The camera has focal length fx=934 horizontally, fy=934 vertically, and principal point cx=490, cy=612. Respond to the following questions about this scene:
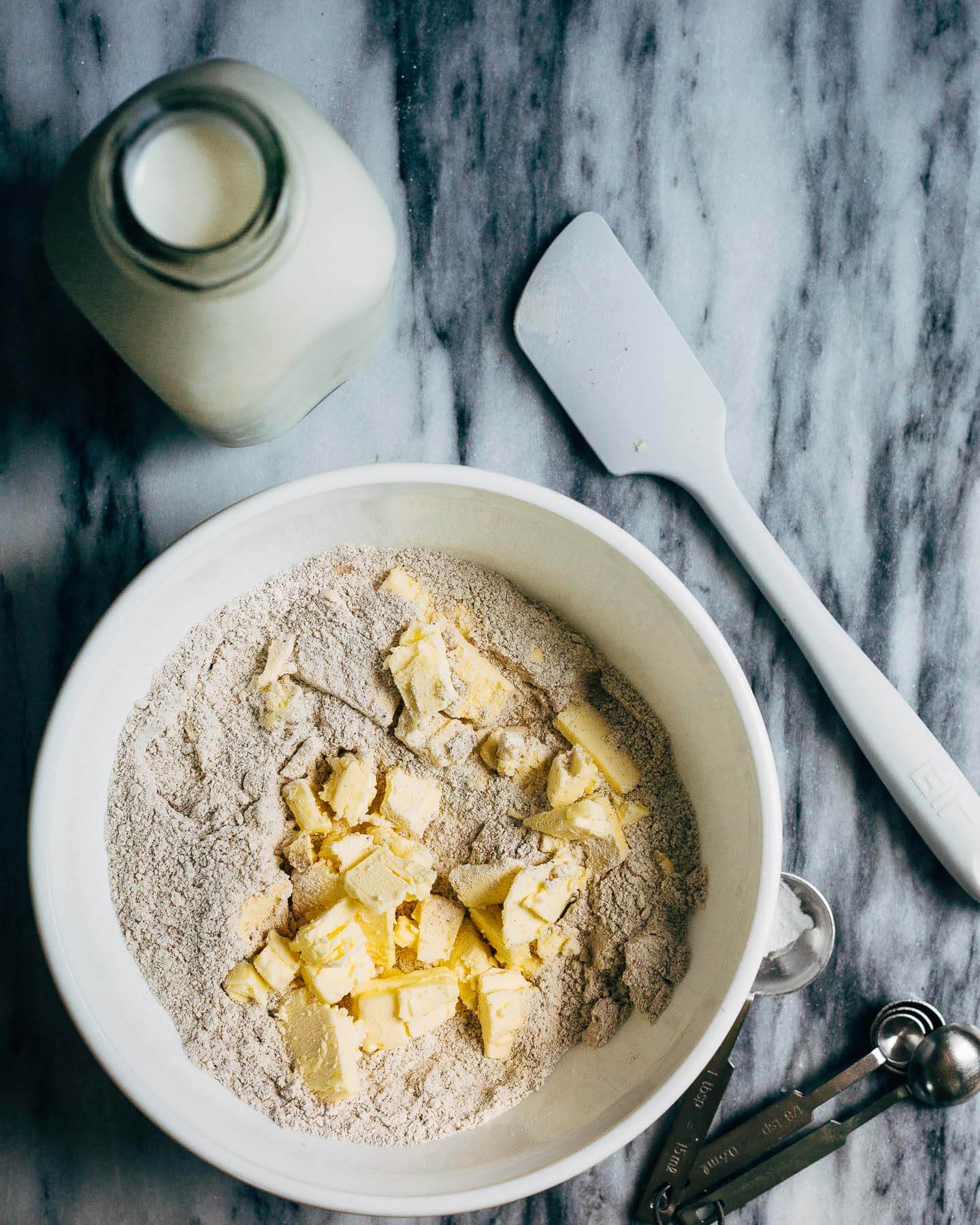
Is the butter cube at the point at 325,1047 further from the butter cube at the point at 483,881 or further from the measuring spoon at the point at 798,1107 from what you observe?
the measuring spoon at the point at 798,1107

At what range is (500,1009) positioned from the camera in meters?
0.73

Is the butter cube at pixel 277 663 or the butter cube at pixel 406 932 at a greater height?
the butter cube at pixel 277 663

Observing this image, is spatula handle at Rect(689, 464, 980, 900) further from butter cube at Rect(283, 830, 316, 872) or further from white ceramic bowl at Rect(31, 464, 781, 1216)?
butter cube at Rect(283, 830, 316, 872)

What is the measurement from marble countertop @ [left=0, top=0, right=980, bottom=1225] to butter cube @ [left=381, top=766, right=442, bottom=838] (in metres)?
0.28

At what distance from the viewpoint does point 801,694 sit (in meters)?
0.87

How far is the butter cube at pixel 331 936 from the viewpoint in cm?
71

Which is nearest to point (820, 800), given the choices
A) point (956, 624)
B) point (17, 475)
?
point (956, 624)

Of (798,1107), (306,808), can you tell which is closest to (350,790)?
(306,808)

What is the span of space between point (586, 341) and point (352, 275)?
27 centimetres

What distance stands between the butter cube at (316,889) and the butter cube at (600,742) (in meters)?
0.22

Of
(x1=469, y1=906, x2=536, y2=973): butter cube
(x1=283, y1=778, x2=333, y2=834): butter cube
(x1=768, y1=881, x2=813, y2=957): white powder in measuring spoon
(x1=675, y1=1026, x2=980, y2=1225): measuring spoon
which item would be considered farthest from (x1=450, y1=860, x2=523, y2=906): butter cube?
(x1=675, y1=1026, x2=980, y2=1225): measuring spoon

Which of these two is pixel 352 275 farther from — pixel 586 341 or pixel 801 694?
pixel 801 694

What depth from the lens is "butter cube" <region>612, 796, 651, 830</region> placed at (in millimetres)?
764

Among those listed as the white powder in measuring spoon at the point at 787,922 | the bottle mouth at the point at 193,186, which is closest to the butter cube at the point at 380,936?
the white powder in measuring spoon at the point at 787,922
